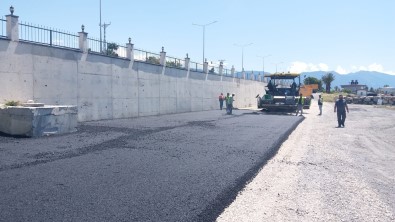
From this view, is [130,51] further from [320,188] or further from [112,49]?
[320,188]

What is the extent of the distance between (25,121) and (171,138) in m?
4.66

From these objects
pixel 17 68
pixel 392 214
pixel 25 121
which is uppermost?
pixel 17 68

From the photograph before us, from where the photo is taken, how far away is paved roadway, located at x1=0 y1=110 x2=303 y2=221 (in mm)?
5082

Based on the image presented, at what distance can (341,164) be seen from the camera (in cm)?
944

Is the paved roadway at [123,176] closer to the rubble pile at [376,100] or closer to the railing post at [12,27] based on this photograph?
the railing post at [12,27]

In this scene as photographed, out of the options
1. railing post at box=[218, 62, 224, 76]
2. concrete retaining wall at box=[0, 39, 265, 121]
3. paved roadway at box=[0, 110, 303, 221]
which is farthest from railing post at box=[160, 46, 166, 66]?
paved roadway at box=[0, 110, 303, 221]

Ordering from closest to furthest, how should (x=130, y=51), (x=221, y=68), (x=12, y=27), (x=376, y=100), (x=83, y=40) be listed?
1. (x=12, y=27)
2. (x=83, y=40)
3. (x=130, y=51)
4. (x=221, y=68)
5. (x=376, y=100)

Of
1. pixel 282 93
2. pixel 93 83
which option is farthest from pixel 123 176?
pixel 282 93

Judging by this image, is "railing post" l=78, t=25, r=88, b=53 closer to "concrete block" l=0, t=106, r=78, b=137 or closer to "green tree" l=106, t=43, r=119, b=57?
"green tree" l=106, t=43, r=119, b=57

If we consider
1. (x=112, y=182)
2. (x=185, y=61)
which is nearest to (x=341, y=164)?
(x=112, y=182)

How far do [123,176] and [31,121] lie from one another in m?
6.25

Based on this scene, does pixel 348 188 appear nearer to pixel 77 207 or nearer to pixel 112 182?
pixel 112 182

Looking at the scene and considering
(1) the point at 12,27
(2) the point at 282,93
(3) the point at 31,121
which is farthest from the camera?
(2) the point at 282,93

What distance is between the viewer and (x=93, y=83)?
19.1 meters
